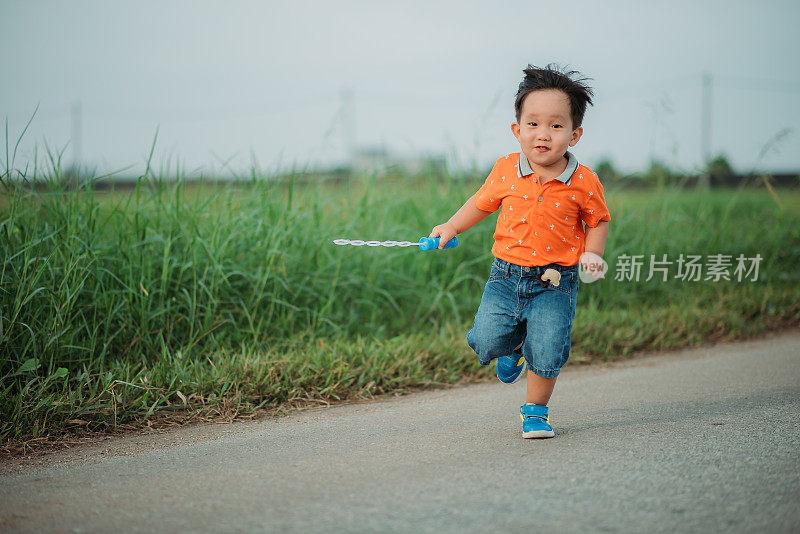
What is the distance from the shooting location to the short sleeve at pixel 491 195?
9.51ft

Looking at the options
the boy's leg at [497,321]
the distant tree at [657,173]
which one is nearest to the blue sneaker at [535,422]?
the boy's leg at [497,321]

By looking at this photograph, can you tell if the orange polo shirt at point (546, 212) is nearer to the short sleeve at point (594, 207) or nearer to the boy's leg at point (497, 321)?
the short sleeve at point (594, 207)

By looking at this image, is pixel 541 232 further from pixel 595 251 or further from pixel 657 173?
pixel 657 173

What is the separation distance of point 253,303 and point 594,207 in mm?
1943

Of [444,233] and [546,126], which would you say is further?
[444,233]

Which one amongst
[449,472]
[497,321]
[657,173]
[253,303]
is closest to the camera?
[449,472]

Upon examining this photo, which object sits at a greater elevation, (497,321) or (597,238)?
(597,238)

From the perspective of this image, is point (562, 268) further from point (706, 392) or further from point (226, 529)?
point (226, 529)

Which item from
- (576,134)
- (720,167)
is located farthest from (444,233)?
(720,167)

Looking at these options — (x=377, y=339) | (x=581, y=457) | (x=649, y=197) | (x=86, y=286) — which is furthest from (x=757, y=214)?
(x=86, y=286)

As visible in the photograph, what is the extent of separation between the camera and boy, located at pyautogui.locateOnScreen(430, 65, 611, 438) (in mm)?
2756

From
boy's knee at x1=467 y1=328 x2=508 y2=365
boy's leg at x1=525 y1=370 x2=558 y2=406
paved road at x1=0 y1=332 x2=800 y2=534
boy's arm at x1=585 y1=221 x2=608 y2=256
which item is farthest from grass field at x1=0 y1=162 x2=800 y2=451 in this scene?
boy's arm at x1=585 y1=221 x2=608 y2=256

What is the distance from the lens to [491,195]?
2.91 m

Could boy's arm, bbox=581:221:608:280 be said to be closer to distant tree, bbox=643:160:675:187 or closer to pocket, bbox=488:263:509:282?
pocket, bbox=488:263:509:282
